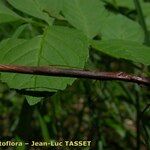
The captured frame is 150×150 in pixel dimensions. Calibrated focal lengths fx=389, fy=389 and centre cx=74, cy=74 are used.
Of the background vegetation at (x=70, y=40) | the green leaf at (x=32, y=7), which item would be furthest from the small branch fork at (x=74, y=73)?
the green leaf at (x=32, y=7)

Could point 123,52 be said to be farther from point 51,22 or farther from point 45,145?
point 45,145

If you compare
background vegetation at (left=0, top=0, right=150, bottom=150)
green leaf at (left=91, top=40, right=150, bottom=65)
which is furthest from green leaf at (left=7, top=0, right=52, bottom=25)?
green leaf at (left=91, top=40, right=150, bottom=65)

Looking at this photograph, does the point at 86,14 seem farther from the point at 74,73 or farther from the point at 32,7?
the point at 74,73

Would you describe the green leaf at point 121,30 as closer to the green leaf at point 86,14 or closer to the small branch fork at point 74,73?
the green leaf at point 86,14

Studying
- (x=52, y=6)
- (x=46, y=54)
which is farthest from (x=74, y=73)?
(x=52, y=6)

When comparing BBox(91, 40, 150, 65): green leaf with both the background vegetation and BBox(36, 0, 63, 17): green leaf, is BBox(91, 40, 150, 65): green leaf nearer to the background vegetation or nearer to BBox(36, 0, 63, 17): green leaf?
the background vegetation

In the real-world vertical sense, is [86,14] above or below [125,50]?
above
